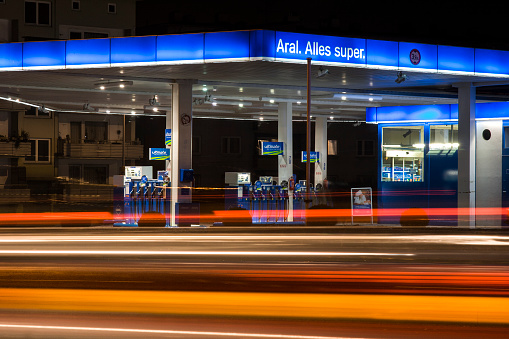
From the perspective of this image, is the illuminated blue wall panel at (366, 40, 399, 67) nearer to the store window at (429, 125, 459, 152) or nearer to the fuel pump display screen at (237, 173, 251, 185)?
the store window at (429, 125, 459, 152)

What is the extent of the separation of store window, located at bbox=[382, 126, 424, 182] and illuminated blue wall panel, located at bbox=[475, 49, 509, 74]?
824cm

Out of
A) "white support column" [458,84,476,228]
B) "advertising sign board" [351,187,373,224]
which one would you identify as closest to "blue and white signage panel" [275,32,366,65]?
"advertising sign board" [351,187,373,224]

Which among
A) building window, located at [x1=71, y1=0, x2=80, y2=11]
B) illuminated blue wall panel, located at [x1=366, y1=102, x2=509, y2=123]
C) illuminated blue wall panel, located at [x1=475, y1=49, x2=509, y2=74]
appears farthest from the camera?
building window, located at [x1=71, y1=0, x2=80, y2=11]

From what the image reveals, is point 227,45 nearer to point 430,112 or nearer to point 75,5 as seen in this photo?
point 430,112

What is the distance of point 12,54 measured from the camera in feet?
71.5

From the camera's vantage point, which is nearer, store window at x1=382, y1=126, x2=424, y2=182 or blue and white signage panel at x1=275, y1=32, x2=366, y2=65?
blue and white signage panel at x1=275, y1=32, x2=366, y2=65

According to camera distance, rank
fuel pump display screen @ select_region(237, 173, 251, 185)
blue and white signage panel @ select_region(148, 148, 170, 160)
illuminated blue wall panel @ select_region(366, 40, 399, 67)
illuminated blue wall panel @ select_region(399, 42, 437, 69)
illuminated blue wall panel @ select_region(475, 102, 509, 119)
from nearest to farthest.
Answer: illuminated blue wall panel @ select_region(366, 40, 399, 67)
illuminated blue wall panel @ select_region(399, 42, 437, 69)
illuminated blue wall panel @ select_region(475, 102, 509, 119)
blue and white signage panel @ select_region(148, 148, 170, 160)
fuel pump display screen @ select_region(237, 173, 251, 185)

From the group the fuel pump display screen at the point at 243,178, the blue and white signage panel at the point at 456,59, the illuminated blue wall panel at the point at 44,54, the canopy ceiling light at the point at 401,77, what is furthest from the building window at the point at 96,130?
the blue and white signage panel at the point at 456,59

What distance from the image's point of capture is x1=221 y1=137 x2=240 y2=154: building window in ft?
184

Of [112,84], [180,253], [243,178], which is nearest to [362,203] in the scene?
[180,253]

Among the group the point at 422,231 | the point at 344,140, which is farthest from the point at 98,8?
the point at 422,231

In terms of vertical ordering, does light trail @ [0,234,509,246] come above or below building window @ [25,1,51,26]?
below

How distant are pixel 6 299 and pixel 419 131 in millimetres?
26304

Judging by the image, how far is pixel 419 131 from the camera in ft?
103
